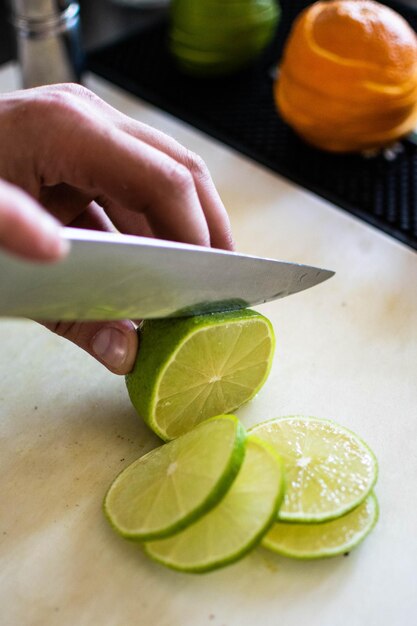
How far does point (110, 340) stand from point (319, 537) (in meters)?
0.33

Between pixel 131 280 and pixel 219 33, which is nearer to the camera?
pixel 131 280

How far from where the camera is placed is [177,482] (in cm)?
86

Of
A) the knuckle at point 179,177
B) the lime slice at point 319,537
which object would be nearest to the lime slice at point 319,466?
the lime slice at point 319,537

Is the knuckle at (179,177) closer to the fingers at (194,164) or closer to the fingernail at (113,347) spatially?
the fingers at (194,164)

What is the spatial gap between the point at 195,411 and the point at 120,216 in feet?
0.94

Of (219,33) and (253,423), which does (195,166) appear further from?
(219,33)

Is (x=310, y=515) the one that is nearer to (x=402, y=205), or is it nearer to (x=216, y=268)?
(x=216, y=268)

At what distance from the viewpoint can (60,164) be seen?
3.03 ft

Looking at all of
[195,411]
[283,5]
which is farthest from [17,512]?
[283,5]

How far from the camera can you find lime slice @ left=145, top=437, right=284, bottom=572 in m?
0.82

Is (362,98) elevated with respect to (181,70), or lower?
elevated

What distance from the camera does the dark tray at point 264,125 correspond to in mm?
1383

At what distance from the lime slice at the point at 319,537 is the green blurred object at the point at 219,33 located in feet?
3.40

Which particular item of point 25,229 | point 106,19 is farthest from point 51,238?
point 106,19
